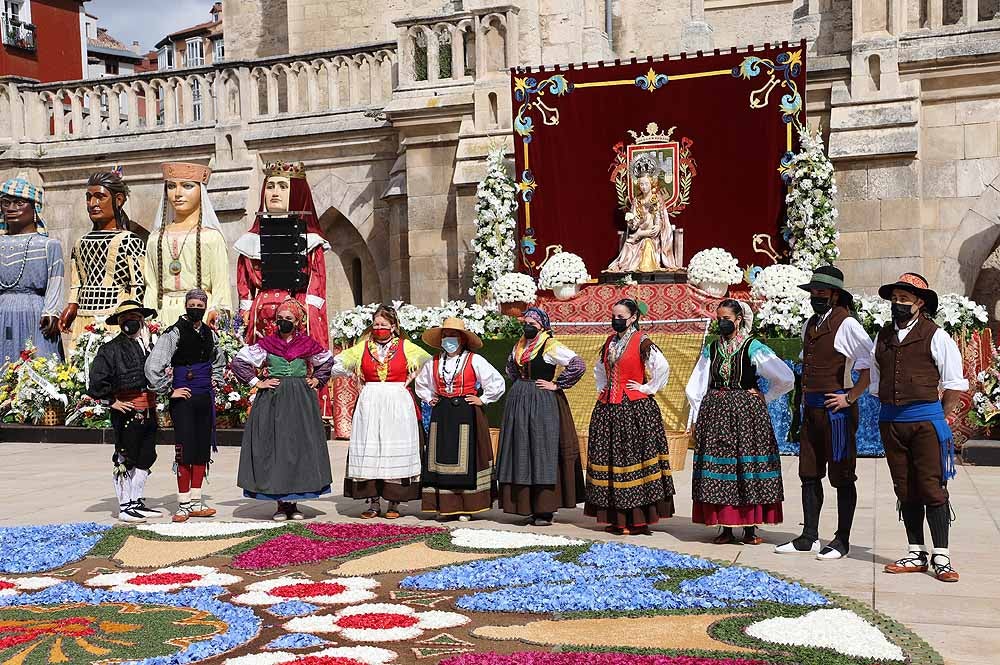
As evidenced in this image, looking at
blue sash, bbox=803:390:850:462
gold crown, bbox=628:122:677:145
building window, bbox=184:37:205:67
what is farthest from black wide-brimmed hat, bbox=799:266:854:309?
building window, bbox=184:37:205:67

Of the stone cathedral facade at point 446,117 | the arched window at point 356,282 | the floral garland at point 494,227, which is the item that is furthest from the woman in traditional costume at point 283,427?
the arched window at point 356,282

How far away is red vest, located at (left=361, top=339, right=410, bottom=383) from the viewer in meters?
9.01

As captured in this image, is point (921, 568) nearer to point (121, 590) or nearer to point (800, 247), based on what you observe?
point (121, 590)

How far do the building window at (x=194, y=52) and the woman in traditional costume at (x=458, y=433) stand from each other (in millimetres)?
52460

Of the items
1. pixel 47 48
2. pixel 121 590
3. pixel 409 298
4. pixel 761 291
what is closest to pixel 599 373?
pixel 121 590

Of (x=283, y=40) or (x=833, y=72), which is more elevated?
(x=283, y=40)

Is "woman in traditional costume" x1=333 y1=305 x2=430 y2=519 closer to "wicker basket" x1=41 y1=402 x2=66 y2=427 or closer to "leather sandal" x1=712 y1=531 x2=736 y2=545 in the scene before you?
"leather sandal" x1=712 y1=531 x2=736 y2=545

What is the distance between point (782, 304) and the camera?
1236 centimetres

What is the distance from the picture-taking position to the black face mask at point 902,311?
22.5 ft

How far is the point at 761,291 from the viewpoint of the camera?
12703 mm

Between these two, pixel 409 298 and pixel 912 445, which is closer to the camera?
pixel 912 445

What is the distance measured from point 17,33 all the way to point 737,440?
35447 millimetres

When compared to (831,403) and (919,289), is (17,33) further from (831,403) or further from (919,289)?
(919,289)

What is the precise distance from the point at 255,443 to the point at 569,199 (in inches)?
300
